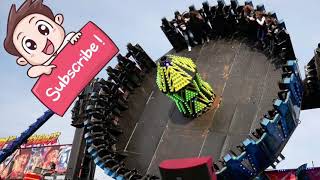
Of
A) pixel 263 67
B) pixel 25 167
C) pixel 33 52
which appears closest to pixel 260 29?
pixel 263 67

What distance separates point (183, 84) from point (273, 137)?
241cm

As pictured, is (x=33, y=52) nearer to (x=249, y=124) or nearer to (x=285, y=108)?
(x=249, y=124)

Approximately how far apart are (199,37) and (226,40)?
828 millimetres

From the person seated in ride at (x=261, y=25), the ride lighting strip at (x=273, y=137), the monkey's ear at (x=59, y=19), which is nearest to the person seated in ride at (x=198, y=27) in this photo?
the person seated in ride at (x=261, y=25)

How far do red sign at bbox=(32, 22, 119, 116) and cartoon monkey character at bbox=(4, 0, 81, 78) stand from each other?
21cm

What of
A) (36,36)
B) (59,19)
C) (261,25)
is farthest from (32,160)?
(261,25)

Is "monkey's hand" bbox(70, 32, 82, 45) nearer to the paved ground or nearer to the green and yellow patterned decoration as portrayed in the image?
the paved ground

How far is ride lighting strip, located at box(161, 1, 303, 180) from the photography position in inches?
379

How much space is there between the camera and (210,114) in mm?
12406

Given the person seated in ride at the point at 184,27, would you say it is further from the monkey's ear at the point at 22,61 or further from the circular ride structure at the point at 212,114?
the monkey's ear at the point at 22,61

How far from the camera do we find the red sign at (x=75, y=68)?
41.2ft

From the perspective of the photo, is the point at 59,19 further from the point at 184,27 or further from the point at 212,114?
the point at 212,114

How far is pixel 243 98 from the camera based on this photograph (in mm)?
12094

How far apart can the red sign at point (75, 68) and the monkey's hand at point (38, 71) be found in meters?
0.11
